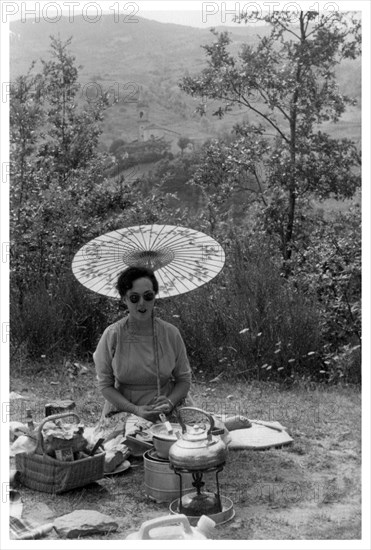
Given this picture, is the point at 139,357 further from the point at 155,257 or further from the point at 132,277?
the point at 155,257

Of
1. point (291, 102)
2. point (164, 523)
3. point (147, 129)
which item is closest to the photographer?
point (164, 523)

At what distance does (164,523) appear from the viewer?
3.30 meters

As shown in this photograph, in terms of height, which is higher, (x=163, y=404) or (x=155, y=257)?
(x=155, y=257)

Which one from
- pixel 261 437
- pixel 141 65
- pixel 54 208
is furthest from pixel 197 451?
pixel 141 65

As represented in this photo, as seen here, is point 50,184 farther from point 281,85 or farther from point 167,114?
point 167,114

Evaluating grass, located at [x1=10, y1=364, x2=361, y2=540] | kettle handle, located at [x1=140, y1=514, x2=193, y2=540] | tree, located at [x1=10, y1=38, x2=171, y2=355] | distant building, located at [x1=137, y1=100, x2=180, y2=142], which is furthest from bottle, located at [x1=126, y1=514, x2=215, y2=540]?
distant building, located at [x1=137, y1=100, x2=180, y2=142]

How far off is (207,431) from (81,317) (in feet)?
15.2

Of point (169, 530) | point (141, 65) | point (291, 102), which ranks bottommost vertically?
point (169, 530)

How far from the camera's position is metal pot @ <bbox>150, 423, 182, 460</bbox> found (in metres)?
4.15

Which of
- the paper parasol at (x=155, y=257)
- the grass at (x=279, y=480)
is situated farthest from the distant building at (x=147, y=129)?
the paper parasol at (x=155, y=257)

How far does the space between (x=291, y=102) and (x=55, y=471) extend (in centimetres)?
585

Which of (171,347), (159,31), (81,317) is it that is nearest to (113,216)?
(81,317)

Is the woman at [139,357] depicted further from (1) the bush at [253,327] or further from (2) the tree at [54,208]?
(2) the tree at [54,208]

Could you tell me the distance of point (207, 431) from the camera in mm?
3834
